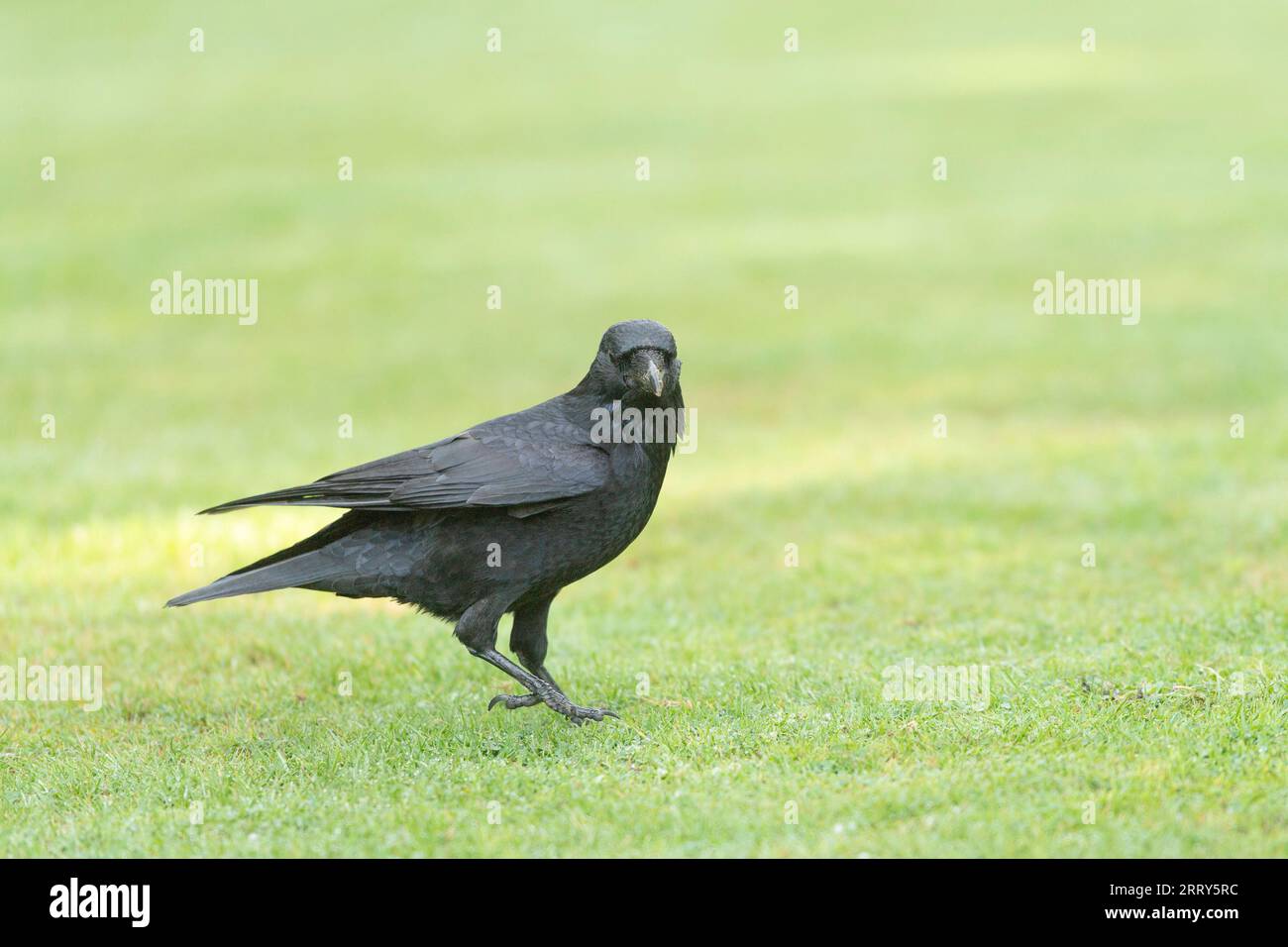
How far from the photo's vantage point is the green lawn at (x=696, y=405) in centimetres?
577

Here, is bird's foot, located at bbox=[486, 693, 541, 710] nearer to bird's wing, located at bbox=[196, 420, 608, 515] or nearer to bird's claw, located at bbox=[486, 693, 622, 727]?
bird's claw, located at bbox=[486, 693, 622, 727]

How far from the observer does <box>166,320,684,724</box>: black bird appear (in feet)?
20.6

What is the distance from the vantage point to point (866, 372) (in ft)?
51.8

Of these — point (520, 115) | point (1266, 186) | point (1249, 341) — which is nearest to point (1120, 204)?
point (1266, 186)

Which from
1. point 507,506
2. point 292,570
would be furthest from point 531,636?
point 292,570

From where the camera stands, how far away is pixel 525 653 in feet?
22.3

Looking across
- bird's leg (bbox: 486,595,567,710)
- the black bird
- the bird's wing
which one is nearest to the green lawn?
bird's leg (bbox: 486,595,567,710)

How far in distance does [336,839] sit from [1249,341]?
12617 mm

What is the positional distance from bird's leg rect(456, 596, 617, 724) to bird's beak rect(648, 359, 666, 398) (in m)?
1.16

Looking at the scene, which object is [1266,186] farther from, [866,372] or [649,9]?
[649,9]

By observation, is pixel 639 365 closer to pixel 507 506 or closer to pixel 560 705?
pixel 507 506

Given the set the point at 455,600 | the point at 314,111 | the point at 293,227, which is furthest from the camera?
the point at 314,111

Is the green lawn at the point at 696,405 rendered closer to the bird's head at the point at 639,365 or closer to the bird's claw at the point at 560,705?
the bird's claw at the point at 560,705

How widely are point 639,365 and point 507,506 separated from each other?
0.80m
